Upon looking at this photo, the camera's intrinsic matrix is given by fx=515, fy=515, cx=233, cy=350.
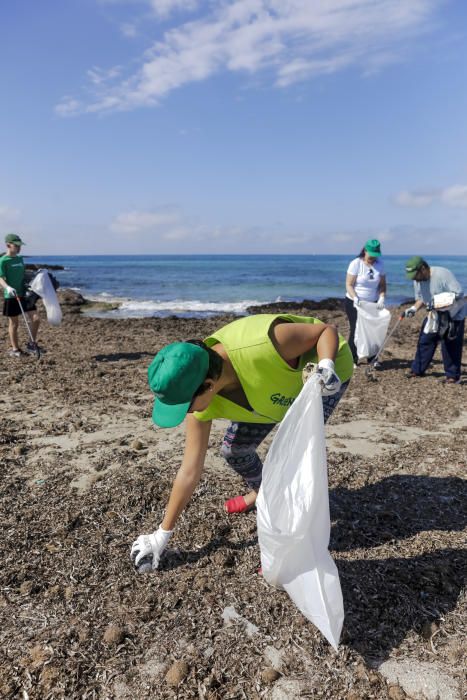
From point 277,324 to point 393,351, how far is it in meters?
5.76

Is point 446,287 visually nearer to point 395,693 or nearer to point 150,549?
point 150,549

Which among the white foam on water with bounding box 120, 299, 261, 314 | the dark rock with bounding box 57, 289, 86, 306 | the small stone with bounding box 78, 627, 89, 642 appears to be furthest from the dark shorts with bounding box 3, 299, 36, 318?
the white foam on water with bounding box 120, 299, 261, 314

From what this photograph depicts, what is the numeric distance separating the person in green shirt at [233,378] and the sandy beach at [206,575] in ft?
1.00

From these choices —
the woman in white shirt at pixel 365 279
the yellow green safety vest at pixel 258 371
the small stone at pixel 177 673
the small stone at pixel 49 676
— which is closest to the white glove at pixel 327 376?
the yellow green safety vest at pixel 258 371

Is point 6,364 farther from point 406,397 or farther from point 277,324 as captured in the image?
point 277,324

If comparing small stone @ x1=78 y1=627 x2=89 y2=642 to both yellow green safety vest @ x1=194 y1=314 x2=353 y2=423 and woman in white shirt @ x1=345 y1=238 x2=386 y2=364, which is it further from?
woman in white shirt @ x1=345 y1=238 x2=386 y2=364

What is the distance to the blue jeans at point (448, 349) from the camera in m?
5.53

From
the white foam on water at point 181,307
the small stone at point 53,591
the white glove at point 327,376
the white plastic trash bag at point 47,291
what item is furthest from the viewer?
the white foam on water at point 181,307

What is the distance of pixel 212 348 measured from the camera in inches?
84.5

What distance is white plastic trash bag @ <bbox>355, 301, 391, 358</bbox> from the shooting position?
6008 mm

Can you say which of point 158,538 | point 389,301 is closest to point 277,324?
point 158,538

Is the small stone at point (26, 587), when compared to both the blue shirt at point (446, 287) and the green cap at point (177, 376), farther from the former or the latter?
the blue shirt at point (446, 287)

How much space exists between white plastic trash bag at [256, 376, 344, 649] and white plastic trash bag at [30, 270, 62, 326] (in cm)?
550

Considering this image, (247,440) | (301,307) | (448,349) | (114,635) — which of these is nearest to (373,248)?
(448,349)
